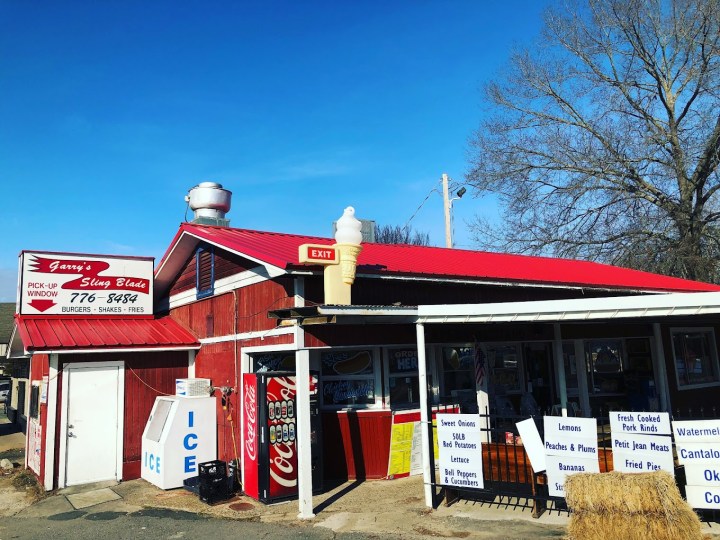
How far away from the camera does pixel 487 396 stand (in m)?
10.6

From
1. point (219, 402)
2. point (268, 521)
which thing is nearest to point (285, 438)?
point (268, 521)

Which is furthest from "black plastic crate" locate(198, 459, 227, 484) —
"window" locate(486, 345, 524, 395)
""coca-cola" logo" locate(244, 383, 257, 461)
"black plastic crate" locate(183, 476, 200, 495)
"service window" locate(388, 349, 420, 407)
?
"window" locate(486, 345, 524, 395)

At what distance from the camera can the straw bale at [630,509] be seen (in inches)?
211

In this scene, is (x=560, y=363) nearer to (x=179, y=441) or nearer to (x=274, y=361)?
(x=274, y=361)

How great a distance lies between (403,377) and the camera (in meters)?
9.90

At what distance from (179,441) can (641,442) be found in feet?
24.1

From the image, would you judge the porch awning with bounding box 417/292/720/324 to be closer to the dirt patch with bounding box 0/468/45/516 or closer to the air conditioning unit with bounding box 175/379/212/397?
the air conditioning unit with bounding box 175/379/212/397

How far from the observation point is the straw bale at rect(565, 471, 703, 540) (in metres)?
5.37

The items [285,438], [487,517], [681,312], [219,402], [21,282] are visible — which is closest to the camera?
[681,312]

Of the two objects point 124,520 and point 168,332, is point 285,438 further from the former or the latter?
point 168,332

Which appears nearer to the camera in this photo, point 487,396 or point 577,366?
point 487,396

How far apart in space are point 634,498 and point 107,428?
9098 mm

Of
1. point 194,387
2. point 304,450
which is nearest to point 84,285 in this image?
point 194,387

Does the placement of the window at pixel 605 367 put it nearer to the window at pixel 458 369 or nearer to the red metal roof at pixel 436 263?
the red metal roof at pixel 436 263
